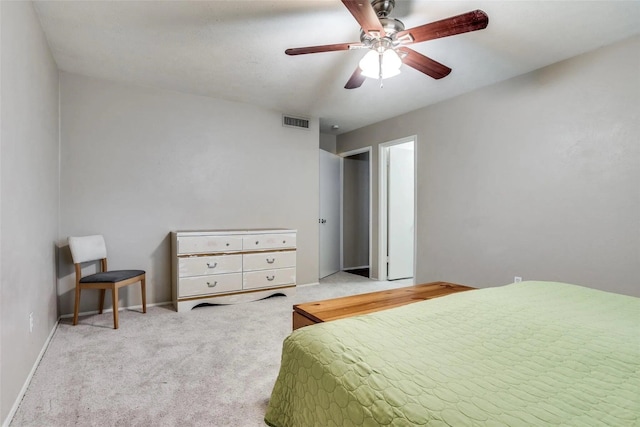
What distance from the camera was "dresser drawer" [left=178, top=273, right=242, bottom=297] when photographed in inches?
128

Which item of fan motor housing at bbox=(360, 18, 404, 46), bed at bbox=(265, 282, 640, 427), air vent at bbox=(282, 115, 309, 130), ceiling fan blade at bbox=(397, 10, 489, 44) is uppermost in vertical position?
air vent at bbox=(282, 115, 309, 130)

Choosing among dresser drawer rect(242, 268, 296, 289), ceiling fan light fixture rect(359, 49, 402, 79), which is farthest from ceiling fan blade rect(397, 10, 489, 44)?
dresser drawer rect(242, 268, 296, 289)

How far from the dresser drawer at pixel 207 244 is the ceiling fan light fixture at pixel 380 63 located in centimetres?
221

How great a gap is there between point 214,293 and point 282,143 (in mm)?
2087

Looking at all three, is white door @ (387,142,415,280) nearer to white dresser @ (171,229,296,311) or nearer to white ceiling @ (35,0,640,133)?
white ceiling @ (35,0,640,133)

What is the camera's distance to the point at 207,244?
3.36m

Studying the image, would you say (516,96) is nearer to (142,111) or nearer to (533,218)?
(533,218)

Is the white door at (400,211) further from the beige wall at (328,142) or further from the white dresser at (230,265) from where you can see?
the white dresser at (230,265)

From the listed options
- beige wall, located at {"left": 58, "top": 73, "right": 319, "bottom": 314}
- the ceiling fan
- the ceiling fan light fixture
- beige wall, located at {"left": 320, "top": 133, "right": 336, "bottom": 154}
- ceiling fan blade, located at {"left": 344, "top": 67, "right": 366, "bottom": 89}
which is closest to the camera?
the ceiling fan

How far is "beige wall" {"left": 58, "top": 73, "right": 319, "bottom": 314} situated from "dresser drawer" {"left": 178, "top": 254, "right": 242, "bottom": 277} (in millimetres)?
428

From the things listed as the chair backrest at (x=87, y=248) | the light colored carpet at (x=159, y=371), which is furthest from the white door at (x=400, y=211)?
the chair backrest at (x=87, y=248)

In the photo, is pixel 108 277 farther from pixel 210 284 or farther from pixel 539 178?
pixel 539 178

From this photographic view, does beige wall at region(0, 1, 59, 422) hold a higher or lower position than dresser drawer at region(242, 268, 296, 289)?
higher

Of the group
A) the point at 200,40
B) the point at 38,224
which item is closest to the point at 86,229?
the point at 38,224
